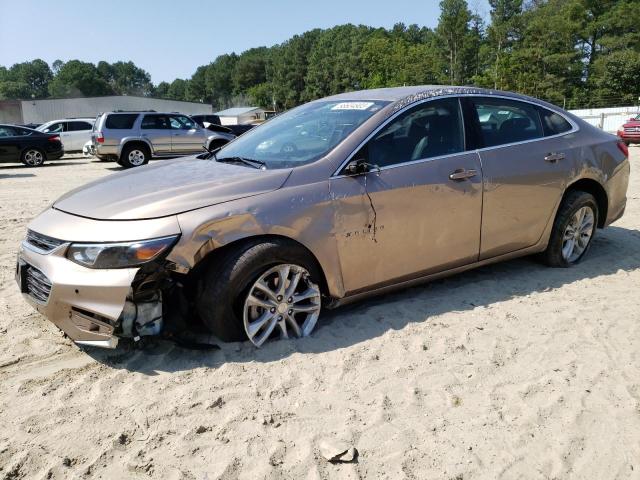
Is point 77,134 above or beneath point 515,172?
above

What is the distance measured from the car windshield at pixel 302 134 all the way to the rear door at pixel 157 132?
43.1 ft

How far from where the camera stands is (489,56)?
7662 cm

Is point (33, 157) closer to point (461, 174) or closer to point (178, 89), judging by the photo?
point (461, 174)

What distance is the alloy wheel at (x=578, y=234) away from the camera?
16.3 ft

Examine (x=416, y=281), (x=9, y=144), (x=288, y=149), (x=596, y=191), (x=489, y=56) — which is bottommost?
(x=416, y=281)

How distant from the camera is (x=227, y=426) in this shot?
8.81ft

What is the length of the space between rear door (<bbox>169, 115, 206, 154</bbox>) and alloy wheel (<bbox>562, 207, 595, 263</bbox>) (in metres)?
14.2

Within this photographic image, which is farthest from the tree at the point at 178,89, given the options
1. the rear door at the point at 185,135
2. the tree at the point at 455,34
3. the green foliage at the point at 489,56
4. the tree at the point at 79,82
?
the rear door at the point at 185,135

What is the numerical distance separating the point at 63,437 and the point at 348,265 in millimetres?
1897

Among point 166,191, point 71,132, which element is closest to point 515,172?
point 166,191

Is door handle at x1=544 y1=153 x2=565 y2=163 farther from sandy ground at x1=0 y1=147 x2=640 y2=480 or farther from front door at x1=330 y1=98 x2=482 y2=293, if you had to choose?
sandy ground at x1=0 y1=147 x2=640 y2=480

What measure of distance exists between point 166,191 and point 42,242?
0.80m

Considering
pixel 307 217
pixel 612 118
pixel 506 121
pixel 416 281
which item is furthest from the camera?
pixel 612 118

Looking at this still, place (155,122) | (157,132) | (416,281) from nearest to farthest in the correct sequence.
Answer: (416,281) < (157,132) < (155,122)
